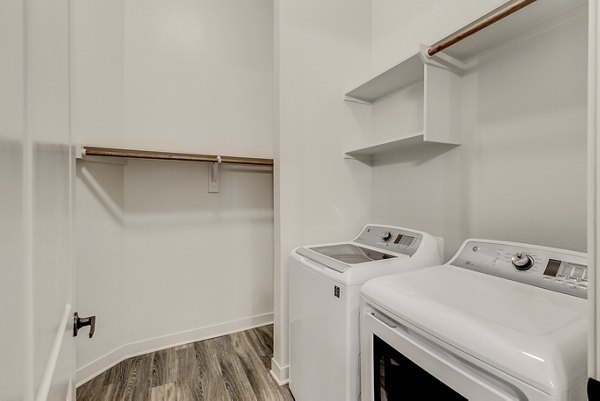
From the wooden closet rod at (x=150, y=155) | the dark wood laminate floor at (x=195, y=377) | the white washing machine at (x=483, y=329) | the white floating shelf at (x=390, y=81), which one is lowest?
the dark wood laminate floor at (x=195, y=377)

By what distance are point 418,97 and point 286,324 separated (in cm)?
164

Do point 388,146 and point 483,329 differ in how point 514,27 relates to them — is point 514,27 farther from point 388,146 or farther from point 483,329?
point 483,329

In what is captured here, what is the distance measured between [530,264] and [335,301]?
0.72 metres

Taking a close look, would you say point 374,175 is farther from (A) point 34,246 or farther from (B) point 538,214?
(A) point 34,246

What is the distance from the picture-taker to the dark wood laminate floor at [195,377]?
154 centimetres

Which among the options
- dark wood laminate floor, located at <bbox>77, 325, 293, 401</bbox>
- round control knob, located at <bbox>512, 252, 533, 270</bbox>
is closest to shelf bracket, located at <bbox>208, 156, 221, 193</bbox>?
dark wood laminate floor, located at <bbox>77, 325, 293, 401</bbox>

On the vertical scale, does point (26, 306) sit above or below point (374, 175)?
below

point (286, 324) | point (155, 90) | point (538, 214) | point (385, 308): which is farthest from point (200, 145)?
point (538, 214)

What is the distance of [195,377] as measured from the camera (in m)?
1.69

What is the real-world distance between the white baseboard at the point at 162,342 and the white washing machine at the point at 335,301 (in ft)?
2.83

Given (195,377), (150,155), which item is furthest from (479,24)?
(195,377)

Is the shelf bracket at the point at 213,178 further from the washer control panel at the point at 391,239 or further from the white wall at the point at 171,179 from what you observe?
the washer control panel at the point at 391,239

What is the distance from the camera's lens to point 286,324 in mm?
1709

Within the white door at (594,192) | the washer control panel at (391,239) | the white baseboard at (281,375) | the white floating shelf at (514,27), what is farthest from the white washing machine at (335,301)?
the white floating shelf at (514,27)
